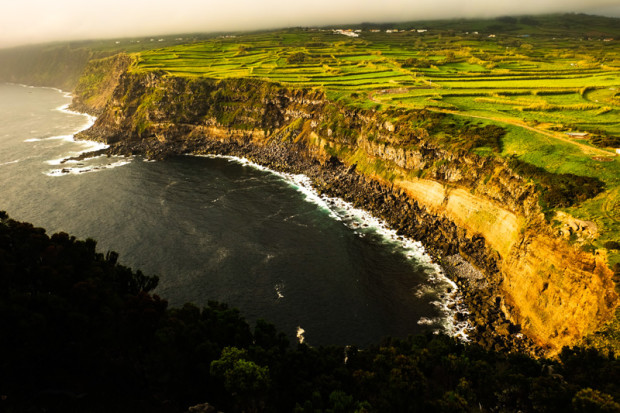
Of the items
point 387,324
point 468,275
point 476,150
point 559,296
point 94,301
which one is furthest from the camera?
point 476,150

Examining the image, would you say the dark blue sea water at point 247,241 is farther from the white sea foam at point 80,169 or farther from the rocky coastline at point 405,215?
the rocky coastline at point 405,215

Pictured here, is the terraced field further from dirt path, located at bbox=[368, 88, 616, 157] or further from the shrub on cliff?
the shrub on cliff

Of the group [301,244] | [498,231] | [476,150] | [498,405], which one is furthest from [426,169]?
[498,405]

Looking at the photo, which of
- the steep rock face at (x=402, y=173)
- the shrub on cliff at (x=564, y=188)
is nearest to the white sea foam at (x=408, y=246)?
the steep rock face at (x=402, y=173)

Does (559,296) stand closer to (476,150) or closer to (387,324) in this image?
(387,324)

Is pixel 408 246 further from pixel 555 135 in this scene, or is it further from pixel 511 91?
pixel 511 91

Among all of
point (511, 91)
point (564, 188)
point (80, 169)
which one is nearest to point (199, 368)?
point (564, 188)
